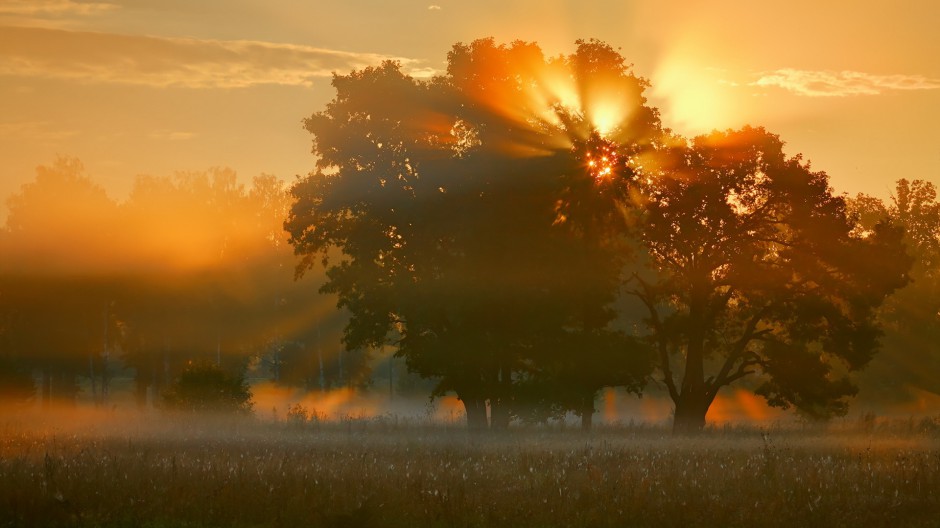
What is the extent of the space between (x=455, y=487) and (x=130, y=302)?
5565 centimetres

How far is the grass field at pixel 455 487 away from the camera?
14906mm

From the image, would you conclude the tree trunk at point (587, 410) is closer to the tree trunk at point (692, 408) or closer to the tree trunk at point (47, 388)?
the tree trunk at point (692, 408)

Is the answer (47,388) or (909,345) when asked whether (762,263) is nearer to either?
(909,345)

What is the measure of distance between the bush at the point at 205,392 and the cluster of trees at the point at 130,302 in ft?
47.7

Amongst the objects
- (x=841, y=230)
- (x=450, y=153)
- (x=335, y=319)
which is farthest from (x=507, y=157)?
(x=335, y=319)

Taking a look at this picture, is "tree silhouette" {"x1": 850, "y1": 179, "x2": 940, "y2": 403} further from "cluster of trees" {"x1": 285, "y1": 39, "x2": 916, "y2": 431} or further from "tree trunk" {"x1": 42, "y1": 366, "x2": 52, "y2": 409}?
"tree trunk" {"x1": 42, "y1": 366, "x2": 52, "y2": 409}

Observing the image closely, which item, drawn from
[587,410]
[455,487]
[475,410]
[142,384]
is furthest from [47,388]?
[455,487]

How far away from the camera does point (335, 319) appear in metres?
81.9

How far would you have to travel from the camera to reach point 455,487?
1672 cm

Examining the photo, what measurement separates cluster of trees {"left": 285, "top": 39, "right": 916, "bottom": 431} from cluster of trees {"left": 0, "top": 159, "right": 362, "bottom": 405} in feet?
78.0

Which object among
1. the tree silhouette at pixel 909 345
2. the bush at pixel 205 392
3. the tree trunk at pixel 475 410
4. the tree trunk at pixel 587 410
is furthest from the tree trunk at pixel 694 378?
the tree silhouette at pixel 909 345

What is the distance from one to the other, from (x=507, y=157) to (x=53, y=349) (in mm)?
40492

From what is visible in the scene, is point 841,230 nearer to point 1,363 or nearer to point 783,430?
point 783,430

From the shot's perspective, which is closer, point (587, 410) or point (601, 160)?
point (601, 160)
